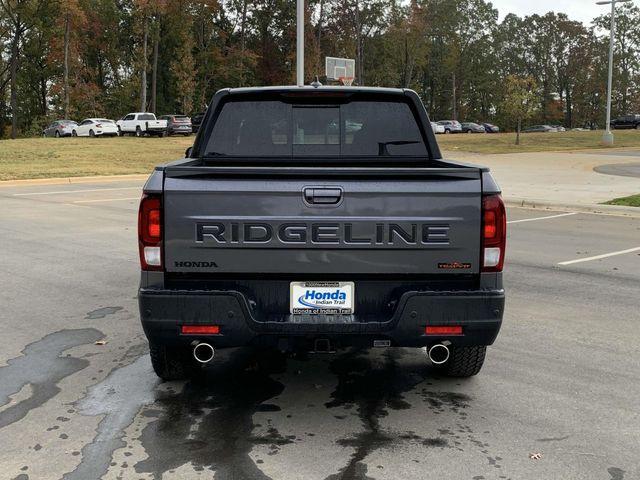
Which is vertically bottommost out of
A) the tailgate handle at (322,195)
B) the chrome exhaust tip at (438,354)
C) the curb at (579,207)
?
the chrome exhaust tip at (438,354)

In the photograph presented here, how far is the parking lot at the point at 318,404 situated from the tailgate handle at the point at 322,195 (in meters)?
1.30

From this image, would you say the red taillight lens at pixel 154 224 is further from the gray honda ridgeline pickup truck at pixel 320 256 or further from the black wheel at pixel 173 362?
the black wheel at pixel 173 362

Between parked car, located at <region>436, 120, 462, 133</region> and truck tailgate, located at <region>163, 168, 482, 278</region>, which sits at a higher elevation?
parked car, located at <region>436, 120, 462, 133</region>

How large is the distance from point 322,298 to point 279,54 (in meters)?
78.6

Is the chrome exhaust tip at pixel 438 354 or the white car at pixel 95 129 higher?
the white car at pixel 95 129

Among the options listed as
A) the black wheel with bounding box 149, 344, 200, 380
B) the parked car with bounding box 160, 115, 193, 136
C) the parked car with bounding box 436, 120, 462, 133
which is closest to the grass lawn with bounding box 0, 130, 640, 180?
the parked car with bounding box 160, 115, 193, 136

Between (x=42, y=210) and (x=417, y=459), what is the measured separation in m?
12.7

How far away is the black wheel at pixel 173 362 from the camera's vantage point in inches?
185

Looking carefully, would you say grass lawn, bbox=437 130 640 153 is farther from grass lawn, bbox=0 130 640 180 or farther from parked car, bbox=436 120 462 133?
parked car, bbox=436 120 462 133

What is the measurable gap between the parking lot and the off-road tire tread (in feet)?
0.27

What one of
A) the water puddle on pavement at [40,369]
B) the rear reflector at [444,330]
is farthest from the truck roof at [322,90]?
the water puddle on pavement at [40,369]

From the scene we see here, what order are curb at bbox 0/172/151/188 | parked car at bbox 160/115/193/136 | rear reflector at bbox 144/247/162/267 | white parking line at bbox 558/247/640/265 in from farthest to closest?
parked car at bbox 160/115/193/136, curb at bbox 0/172/151/188, white parking line at bbox 558/247/640/265, rear reflector at bbox 144/247/162/267

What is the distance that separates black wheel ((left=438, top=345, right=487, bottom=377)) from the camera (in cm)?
483

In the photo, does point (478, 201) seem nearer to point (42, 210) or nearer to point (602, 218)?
point (602, 218)
